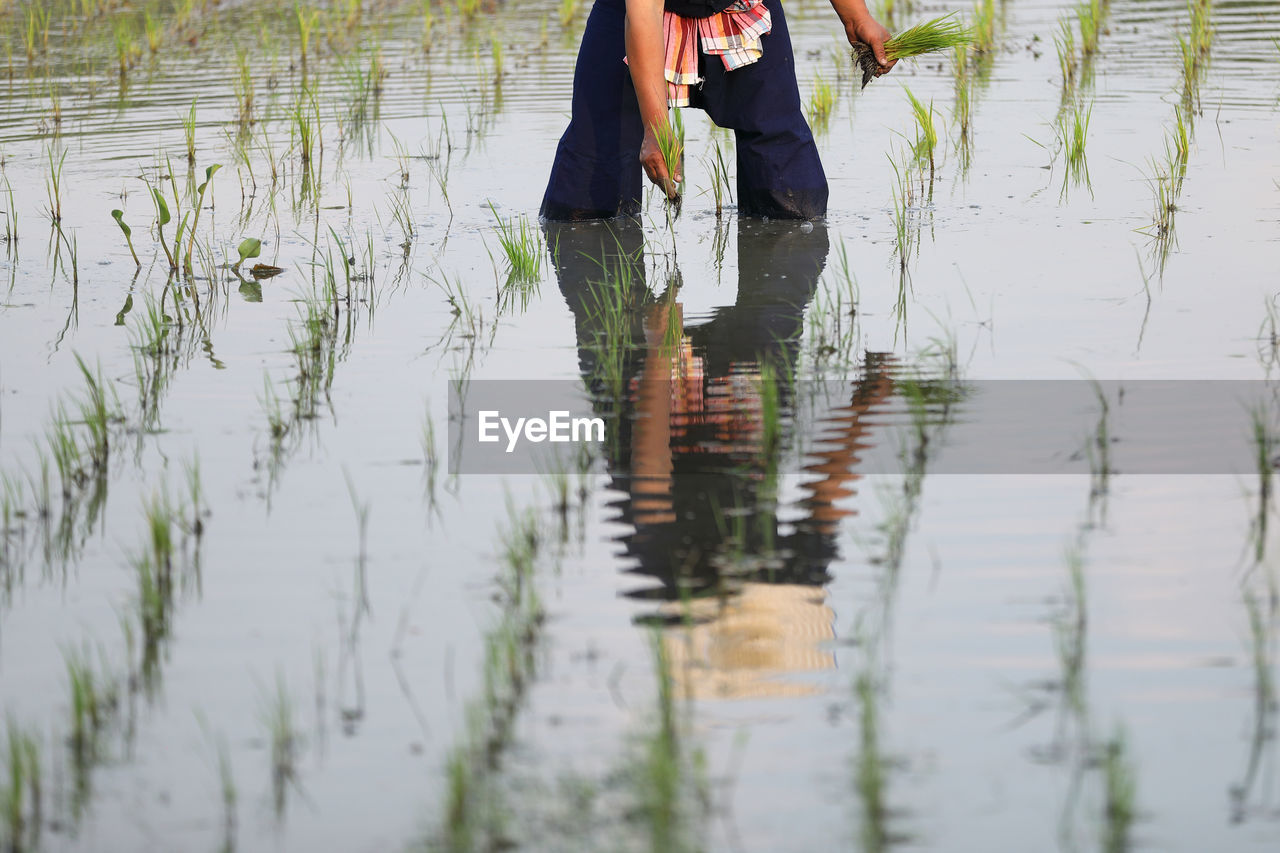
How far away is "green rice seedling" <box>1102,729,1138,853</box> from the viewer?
5.72ft

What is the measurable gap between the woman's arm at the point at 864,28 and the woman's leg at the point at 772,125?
0.66ft

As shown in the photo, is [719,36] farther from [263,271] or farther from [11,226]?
[11,226]

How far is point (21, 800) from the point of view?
186 cm

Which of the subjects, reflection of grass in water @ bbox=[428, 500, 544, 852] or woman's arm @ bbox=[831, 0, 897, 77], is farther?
woman's arm @ bbox=[831, 0, 897, 77]

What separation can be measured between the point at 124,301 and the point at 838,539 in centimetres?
249

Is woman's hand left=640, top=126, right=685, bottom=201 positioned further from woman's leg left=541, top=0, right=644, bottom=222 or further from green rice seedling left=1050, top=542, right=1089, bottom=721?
green rice seedling left=1050, top=542, right=1089, bottom=721

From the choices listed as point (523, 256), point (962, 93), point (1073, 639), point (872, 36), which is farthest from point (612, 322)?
point (962, 93)

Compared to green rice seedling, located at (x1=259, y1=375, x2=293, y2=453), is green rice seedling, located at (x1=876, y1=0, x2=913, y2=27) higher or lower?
green rice seedling, located at (x1=876, y1=0, x2=913, y2=27)

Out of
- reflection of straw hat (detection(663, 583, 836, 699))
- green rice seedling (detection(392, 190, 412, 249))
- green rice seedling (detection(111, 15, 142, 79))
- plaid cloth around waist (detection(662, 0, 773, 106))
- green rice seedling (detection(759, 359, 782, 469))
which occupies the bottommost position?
reflection of straw hat (detection(663, 583, 836, 699))

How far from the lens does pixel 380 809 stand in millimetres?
1903

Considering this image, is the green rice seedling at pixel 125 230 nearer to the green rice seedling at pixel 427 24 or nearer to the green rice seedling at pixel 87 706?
the green rice seedling at pixel 87 706

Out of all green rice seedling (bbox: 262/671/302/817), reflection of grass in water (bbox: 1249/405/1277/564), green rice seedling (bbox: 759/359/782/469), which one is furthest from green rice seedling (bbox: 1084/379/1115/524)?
green rice seedling (bbox: 262/671/302/817)

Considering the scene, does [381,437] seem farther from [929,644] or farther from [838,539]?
[929,644]

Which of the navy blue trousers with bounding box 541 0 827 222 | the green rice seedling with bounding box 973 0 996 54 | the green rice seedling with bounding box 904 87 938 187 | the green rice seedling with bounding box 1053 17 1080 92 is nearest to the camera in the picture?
the navy blue trousers with bounding box 541 0 827 222
